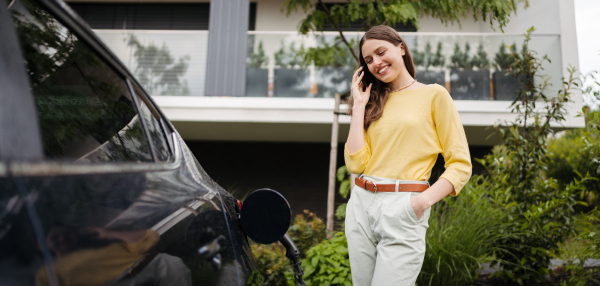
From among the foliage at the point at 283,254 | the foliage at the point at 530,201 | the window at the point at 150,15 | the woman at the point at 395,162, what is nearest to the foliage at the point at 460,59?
the foliage at the point at 530,201

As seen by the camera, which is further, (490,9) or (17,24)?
(490,9)

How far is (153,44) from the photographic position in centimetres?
786

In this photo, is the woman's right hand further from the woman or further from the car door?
the car door

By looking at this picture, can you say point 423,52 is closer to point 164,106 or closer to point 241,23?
point 241,23

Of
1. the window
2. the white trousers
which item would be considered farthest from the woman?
the window

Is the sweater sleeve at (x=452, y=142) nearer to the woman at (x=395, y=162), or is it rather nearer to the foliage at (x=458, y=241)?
the woman at (x=395, y=162)

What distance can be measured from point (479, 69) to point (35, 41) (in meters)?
8.03

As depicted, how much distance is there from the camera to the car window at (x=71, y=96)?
628mm

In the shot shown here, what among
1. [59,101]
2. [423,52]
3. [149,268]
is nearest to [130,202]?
[149,268]

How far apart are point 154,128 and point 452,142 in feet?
3.25

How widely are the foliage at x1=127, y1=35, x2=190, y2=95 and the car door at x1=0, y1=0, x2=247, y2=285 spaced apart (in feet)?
23.0

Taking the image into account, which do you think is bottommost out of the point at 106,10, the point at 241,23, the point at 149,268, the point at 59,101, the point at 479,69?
the point at 149,268

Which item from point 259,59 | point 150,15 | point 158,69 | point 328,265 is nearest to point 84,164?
point 328,265

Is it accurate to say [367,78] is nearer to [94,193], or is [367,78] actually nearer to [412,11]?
[94,193]
